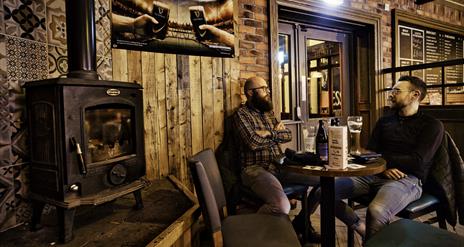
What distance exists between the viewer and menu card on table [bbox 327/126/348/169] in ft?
5.05

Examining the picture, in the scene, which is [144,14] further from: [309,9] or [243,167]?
[309,9]

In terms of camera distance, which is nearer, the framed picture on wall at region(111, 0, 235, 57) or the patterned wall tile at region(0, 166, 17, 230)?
the patterned wall tile at region(0, 166, 17, 230)

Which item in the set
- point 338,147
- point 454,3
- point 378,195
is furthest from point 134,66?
point 454,3

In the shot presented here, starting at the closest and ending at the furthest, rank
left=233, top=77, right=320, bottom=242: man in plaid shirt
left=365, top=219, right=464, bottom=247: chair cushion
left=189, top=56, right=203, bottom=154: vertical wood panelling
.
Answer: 1. left=365, top=219, right=464, bottom=247: chair cushion
2. left=233, top=77, right=320, bottom=242: man in plaid shirt
3. left=189, top=56, right=203, bottom=154: vertical wood panelling

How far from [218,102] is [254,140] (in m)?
0.64

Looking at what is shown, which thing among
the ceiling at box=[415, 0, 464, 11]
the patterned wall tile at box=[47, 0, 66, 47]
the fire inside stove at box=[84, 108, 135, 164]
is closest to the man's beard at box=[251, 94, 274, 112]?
the fire inside stove at box=[84, 108, 135, 164]

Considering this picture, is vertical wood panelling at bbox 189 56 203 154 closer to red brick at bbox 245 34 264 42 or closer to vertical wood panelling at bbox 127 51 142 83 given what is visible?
vertical wood panelling at bbox 127 51 142 83

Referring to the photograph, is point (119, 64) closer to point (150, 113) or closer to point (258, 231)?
point (150, 113)

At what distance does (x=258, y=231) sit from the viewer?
150 centimetres

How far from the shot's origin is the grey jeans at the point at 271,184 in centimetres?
194

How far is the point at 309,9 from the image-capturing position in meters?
3.27

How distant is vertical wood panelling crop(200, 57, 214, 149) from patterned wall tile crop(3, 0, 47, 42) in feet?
4.05

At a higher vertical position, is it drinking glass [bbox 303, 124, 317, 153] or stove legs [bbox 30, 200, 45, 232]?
drinking glass [bbox 303, 124, 317, 153]

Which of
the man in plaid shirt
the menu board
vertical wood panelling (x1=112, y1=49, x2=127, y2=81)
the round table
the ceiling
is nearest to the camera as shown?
the round table
